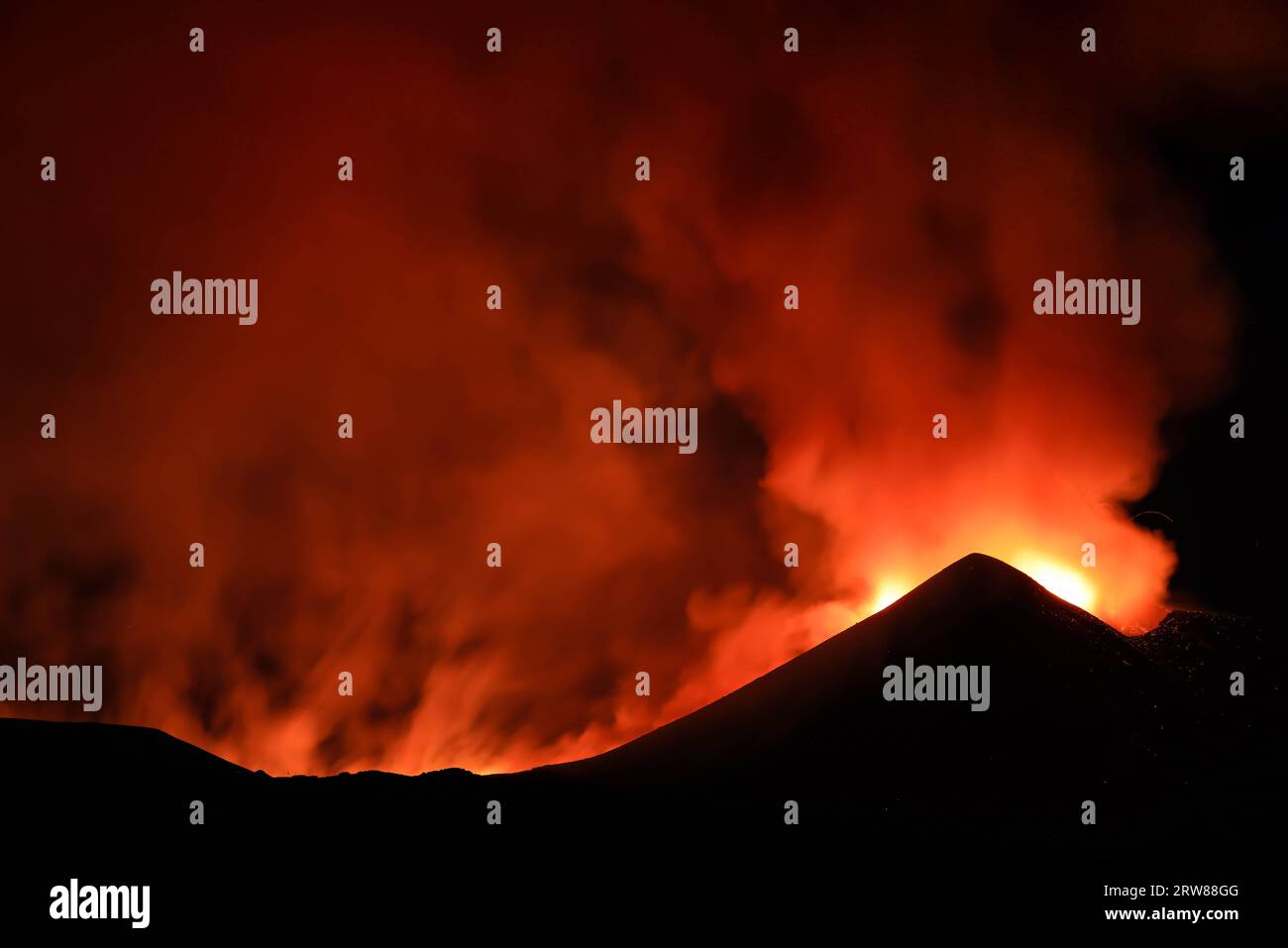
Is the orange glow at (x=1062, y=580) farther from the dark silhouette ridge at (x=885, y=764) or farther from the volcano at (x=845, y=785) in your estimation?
the volcano at (x=845, y=785)

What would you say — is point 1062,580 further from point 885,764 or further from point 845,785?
point 845,785

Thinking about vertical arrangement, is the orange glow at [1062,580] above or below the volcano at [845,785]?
above

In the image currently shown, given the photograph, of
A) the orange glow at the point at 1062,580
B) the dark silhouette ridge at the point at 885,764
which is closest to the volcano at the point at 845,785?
the dark silhouette ridge at the point at 885,764

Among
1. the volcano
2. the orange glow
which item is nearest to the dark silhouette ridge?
the volcano

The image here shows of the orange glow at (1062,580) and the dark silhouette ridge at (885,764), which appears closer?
the dark silhouette ridge at (885,764)

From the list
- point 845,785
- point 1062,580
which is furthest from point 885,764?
point 1062,580

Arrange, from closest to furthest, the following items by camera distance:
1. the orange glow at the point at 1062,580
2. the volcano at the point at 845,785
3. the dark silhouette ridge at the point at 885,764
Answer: the volcano at the point at 845,785 < the dark silhouette ridge at the point at 885,764 < the orange glow at the point at 1062,580

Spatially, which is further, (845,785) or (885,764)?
(885,764)

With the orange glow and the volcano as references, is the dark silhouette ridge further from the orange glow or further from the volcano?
the orange glow

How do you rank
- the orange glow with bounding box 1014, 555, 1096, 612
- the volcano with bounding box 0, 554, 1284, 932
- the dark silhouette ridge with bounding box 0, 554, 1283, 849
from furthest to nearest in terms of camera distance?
1. the orange glow with bounding box 1014, 555, 1096, 612
2. the dark silhouette ridge with bounding box 0, 554, 1283, 849
3. the volcano with bounding box 0, 554, 1284, 932
